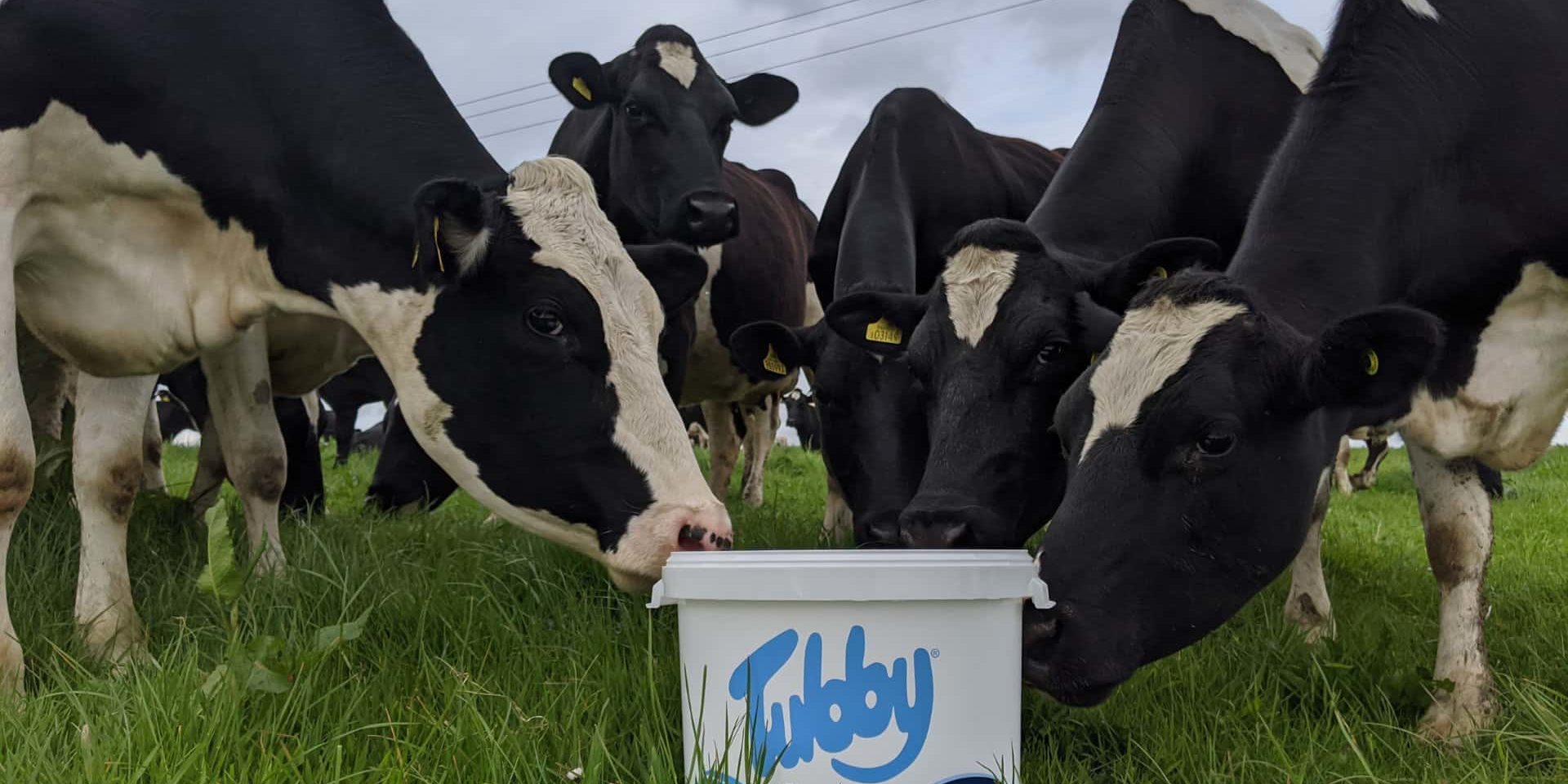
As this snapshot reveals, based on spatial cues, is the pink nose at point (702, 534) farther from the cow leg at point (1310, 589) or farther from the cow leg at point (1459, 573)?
the cow leg at point (1310, 589)

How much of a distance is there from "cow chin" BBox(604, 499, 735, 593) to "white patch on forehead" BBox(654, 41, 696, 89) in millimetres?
3882

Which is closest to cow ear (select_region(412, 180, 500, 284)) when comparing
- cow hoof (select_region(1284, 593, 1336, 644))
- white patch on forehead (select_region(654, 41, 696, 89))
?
cow hoof (select_region(1284, 593, 1336, 644))

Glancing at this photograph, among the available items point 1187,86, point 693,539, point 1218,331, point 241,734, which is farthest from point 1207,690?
point 1187,86

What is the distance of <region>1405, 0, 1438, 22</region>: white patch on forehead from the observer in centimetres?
402

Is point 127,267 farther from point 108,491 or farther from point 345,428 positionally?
point 345,428

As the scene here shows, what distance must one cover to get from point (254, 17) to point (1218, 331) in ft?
9.70

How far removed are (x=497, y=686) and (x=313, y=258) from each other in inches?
58.5

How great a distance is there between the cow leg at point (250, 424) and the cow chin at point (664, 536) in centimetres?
204

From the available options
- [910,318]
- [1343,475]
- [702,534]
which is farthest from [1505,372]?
[1343,475]

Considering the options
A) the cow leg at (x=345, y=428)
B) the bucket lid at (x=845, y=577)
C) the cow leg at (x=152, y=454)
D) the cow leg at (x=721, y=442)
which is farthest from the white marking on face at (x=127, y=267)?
the cow leg at (x=345, y=428)

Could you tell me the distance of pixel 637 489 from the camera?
3.56 m

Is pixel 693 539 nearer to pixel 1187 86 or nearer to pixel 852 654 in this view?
pixel 852 654

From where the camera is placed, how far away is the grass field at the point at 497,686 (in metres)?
2.69

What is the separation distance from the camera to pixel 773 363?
572 centimetres
